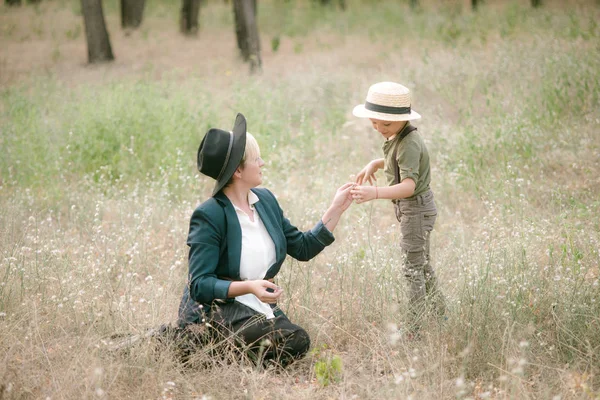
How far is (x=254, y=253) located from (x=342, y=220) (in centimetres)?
265

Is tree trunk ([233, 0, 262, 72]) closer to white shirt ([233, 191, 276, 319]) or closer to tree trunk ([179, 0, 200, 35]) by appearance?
tree trunk ([179, 0, 200, 35])

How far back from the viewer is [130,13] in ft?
66.9

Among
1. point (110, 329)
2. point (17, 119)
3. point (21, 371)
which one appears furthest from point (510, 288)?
point (17, 119)

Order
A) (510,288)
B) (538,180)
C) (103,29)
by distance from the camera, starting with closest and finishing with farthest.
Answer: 1. (510,288)
2. (538,180)
3. (103,29)

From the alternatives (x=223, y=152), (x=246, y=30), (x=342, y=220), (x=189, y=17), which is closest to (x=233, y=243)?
(x=223, y=152)

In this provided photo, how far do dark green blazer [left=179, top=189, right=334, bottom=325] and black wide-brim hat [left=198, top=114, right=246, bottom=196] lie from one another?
0.16m

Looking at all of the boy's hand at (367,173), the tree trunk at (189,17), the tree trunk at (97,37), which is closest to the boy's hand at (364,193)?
the boy's hand at (367,173)

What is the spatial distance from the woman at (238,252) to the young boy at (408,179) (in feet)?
1.34

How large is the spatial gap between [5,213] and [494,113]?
6.24m

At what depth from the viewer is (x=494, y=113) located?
8.41 metres

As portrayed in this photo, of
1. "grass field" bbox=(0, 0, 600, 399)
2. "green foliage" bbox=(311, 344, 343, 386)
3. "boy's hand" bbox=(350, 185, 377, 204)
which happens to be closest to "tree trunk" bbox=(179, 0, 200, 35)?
→ "grass field" bbox=(0, 0, 600, 399)

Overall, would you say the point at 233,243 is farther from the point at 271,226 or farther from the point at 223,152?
the point at 223,152

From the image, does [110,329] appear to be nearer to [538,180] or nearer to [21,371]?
[21,371]

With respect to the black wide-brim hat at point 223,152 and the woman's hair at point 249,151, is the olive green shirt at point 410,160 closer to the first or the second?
the woman's hair at point 249,151
